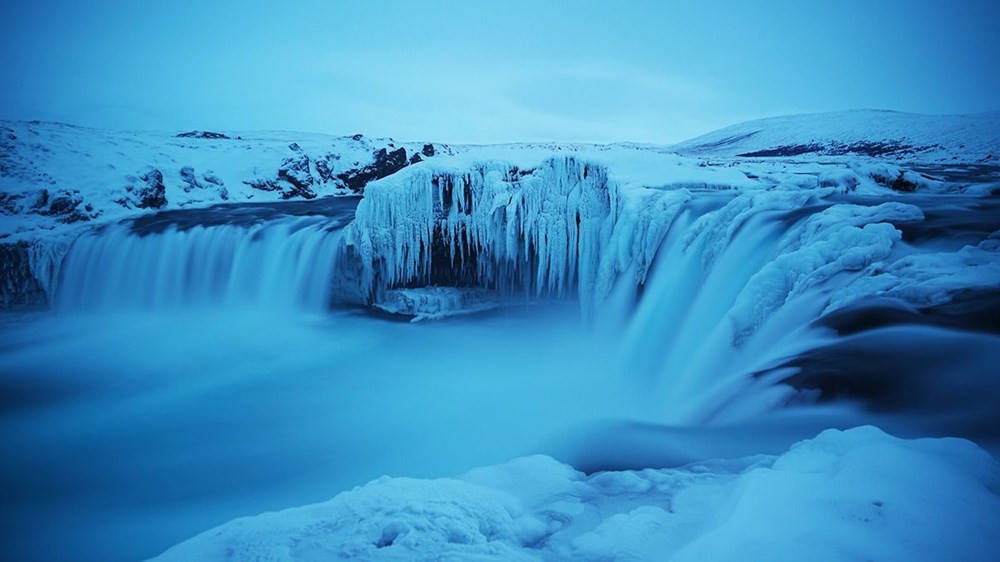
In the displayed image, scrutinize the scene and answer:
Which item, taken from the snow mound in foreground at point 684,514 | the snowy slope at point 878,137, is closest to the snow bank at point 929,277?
the snow mound in foreground at point 684,514

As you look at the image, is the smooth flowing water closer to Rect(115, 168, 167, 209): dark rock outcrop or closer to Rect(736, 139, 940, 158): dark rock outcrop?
Rect(115, 168, 167, 209): dark rock outcrop

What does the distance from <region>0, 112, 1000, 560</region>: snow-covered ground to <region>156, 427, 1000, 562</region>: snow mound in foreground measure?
14mm

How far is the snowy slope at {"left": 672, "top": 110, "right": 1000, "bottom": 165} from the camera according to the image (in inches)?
756

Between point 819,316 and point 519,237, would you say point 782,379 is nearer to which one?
point 819,316

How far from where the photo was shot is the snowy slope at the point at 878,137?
1920cm

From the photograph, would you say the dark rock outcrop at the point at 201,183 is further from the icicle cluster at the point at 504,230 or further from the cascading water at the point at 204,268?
the icicle cluster at the point at 504,230

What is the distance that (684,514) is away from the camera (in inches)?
84.3

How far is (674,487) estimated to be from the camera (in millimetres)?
2508

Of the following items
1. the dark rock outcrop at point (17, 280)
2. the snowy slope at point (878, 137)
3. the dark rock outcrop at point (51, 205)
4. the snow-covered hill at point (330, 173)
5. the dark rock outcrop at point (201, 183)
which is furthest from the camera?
the snowy slope at point (878, 137)

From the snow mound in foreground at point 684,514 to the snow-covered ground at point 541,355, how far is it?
0.04 feet

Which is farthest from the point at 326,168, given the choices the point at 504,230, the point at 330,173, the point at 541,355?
the point at 541,355

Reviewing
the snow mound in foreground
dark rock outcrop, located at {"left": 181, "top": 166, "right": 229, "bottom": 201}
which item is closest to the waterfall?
dark rock outcrop, located at {"left": 181, "top": 166, "right": 229, "bottom": 201}

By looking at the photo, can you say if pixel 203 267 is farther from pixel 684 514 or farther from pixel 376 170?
pixel 684 514

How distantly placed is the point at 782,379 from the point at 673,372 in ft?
6.16
